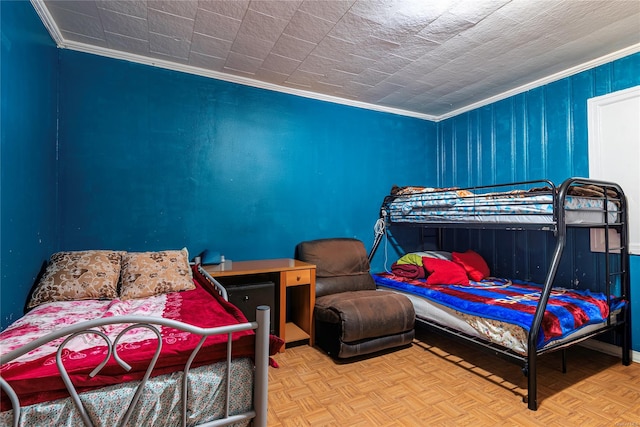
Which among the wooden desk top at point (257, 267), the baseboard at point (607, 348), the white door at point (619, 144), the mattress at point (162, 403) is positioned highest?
the white door at point (619, 144)

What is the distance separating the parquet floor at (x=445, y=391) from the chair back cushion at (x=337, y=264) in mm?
679

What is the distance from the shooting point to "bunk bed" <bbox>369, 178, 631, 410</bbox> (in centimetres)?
216

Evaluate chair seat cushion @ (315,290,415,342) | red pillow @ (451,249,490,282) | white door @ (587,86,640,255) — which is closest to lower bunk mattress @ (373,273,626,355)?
red pillow @ (451,249,490,282)

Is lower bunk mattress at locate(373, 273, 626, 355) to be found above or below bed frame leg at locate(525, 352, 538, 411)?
above

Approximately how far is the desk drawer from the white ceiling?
1969mm

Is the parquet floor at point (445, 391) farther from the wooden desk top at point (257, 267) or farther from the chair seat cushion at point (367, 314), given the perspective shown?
the wooden desk top at point (257, 267)

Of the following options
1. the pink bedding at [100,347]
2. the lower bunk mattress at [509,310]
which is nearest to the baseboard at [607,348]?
the lower bunk mattress at [509,310]

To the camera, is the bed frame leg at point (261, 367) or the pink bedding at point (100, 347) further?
the bed frame leg at point (261, 367)

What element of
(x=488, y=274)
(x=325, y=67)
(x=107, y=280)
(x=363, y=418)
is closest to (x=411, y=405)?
(x=363, y=418)

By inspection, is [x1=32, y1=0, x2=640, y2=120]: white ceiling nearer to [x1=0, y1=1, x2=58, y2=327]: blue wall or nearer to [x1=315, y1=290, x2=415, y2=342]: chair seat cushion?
[x1=0, y1=1, x2=58, y2=327]: blue wall

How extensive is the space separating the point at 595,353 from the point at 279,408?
2.85 meters

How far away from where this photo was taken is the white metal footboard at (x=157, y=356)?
39.3 inches

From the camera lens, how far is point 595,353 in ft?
9.36

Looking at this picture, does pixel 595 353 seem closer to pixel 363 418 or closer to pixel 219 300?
pixel 363 418
